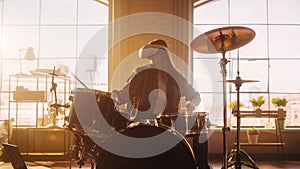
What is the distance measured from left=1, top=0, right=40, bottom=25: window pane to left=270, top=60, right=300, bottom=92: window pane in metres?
4.10

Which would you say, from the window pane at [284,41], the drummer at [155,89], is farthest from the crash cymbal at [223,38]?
the window pane at [284,41]

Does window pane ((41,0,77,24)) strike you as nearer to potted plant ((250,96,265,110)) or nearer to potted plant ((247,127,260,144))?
potted plant ((250,96,265,110))

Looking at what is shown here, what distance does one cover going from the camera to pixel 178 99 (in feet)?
10.6

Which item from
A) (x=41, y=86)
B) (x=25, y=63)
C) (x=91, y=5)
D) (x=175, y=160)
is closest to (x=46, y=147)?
(x=41, y=86)

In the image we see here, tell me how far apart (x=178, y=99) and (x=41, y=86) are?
3398 millimetres

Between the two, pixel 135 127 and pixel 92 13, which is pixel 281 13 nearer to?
pixel 92 13

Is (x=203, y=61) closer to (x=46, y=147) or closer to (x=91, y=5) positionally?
(x=91, y=5)

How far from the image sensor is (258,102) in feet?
18.2

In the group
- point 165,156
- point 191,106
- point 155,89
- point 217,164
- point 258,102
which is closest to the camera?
point 165,156

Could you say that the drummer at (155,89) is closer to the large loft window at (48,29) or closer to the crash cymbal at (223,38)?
the crash cymbal at (223,38)

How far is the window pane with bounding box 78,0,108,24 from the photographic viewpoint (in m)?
6.29

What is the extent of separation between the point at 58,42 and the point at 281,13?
12.6 ft

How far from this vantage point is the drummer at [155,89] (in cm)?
303

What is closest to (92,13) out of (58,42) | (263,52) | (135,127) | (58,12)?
(58,12)
